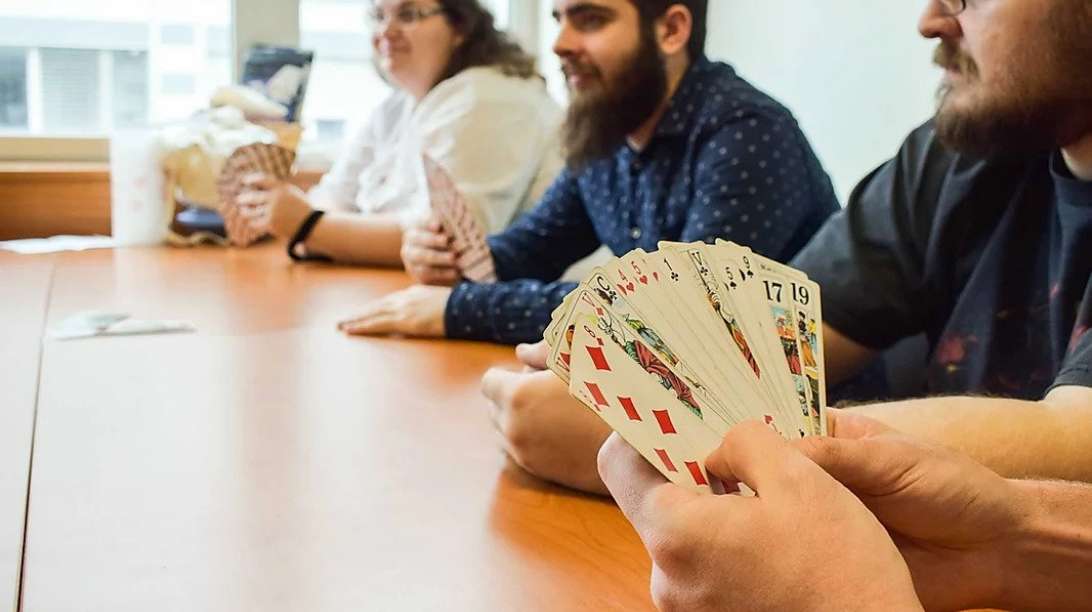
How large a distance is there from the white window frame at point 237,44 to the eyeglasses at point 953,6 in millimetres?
2101

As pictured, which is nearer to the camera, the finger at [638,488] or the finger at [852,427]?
the finger at [638,488]

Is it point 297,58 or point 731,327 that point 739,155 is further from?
point 297,58

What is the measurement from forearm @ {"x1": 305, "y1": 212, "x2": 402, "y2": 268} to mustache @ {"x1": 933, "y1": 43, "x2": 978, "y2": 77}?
138 centimetres

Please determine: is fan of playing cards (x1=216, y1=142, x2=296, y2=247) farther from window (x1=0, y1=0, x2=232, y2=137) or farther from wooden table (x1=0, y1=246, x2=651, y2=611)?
wooden table (x1=0, y1=246, x2=651, y2=611)

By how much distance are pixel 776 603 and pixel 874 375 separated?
1011mm

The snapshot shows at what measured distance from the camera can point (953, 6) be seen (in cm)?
130

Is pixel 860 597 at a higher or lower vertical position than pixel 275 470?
higher

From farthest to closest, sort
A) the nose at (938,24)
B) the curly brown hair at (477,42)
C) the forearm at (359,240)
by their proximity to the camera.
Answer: the curly brown hair at (477,42) → the forearm at (359,240) → the nose at (938,24)

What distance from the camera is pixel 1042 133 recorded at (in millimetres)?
1228

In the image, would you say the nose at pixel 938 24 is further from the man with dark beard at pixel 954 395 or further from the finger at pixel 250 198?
the finger at pixel 250 198

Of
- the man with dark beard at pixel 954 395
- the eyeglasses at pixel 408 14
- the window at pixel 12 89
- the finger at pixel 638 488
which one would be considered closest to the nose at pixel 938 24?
the man with dark beard at pixel 954 395

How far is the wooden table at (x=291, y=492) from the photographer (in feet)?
2.71

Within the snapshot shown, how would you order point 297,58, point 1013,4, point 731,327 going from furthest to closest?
point 297,58, point 1013,4, point 731,327

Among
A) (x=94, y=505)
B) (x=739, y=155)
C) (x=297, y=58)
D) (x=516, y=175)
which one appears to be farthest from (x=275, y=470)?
(x=297, y=58)
